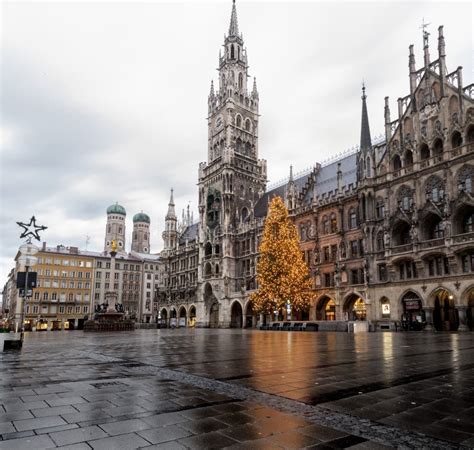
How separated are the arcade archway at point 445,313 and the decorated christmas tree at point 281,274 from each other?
14276 mm

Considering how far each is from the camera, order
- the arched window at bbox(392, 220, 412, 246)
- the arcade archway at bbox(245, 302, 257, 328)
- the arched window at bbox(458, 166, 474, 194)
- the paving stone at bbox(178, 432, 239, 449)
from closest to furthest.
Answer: the paving stone at bbox(178, 432, 239, 449) → the arched window at bbox(458, 166, 474, 194) → the arched window at bbox(392, 220, 412, 246) → the arcade archway at bbox(245, 302, 257, 328)

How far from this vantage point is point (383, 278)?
42625 mm

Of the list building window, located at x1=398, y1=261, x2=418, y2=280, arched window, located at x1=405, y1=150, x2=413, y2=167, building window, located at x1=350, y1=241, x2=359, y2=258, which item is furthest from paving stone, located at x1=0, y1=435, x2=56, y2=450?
building window, located at x1=350, y1=241, x2=359, y2=258

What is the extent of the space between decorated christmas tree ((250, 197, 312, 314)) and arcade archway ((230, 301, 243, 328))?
1896 cm

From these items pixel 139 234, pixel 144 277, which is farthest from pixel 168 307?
pixel 139 234

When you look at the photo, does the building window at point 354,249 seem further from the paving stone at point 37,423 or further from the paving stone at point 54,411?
the paving stone at point 37,423

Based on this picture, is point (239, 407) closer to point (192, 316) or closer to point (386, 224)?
point (386, 224)

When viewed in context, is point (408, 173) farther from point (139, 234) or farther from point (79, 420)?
point (139, 234)

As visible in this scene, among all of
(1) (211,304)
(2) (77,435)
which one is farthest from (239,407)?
(1) (211,304)

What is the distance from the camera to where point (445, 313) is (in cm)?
3978

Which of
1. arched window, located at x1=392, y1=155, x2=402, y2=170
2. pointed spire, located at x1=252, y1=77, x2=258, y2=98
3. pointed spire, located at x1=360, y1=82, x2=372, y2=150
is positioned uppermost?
pointed spire, located at x1=252, y1=77, x2=258, y2=98

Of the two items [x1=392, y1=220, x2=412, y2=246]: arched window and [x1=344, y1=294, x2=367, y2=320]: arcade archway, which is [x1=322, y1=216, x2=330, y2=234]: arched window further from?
[x1=392, y1=220, x2=412, y2=246]: arched window

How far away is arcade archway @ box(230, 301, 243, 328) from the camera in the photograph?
6588 cm

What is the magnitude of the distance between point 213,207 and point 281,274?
95.3ft
